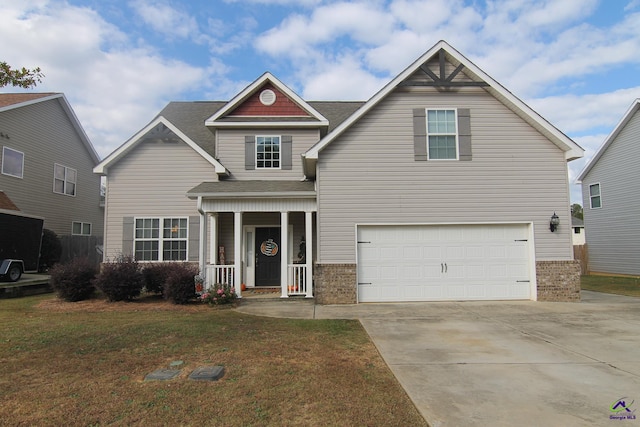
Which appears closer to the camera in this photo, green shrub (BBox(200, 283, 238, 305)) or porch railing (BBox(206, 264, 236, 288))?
green shrub (BBox(200, 283, 238, 305))

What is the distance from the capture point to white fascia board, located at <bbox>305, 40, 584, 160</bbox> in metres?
10.9

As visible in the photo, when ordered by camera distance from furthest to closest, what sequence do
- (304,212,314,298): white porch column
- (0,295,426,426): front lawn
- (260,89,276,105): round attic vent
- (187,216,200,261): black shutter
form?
1. (260,89,276,105): round attic vent
2. (187,216,200,261): black shutter
3. (304,212,314,298): white porch column
4. (0,295,426,426): front lawn

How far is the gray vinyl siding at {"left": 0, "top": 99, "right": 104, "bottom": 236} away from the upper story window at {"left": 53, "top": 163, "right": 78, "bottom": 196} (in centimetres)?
21

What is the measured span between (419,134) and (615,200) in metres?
13.9

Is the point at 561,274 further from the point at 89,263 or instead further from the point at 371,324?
the point at 89,263

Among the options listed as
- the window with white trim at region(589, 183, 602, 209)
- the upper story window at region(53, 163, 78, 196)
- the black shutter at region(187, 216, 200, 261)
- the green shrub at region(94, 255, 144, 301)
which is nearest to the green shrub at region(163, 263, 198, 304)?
the green shrub at region(94, 255, 144, 301)

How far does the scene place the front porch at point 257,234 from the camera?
1140 cm

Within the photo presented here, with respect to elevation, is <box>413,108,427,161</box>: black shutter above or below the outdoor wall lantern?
above

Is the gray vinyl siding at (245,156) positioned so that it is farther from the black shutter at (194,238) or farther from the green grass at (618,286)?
the green grass at (618,286)

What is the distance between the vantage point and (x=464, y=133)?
37.0 feet

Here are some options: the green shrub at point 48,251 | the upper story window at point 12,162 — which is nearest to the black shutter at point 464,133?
the green shrub at point 48,251

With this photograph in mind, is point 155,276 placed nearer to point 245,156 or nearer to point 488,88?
point 245,156

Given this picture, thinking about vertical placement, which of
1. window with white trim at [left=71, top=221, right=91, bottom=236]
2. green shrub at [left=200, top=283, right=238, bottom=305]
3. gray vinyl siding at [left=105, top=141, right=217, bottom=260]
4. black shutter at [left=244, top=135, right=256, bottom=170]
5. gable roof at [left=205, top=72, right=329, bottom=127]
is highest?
gable roof at [left=205, top=72, right=329, bottom=127]

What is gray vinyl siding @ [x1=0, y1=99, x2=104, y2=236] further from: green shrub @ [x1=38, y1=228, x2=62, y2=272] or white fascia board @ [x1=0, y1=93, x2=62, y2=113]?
green shrub @ [x1=38, y1=228, x2=62, y2=272]
